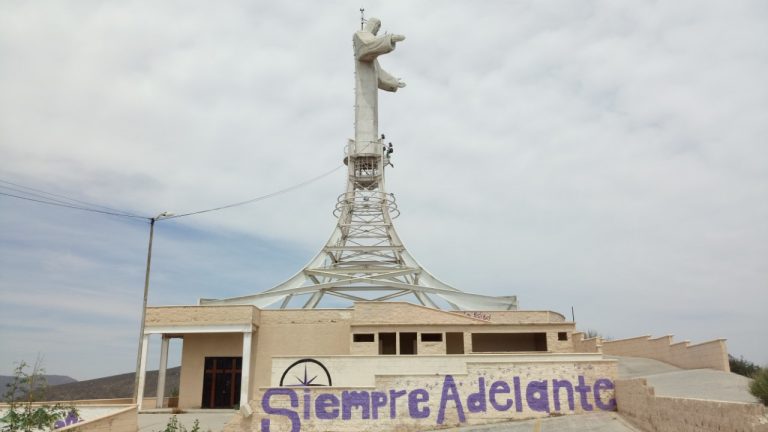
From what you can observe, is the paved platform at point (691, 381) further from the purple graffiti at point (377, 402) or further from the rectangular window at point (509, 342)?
the purple graffiti at point (377, 402)

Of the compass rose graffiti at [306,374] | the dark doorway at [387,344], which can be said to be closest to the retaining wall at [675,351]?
the dark doorway at [387,344]

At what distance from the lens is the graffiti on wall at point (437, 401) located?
19484 millimetres

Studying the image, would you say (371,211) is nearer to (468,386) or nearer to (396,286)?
(396,286)

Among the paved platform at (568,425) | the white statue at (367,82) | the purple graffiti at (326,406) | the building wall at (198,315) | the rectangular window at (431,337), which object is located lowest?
the paved platform at (568,425)

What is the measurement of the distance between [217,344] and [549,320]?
1516cm

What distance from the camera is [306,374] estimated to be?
73.8 ft

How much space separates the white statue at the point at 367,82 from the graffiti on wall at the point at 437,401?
80.0ft

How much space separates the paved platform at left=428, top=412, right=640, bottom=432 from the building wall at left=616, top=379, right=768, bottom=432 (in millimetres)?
421

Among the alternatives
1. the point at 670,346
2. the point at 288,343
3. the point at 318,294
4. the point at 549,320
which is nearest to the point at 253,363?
the point at 288,343

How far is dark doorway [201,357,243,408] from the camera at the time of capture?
27.9 metres

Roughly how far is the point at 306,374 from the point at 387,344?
6.33 meters

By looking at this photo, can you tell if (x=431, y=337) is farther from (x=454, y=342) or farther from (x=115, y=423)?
(x=115, y=423)

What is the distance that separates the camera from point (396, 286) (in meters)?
34.2

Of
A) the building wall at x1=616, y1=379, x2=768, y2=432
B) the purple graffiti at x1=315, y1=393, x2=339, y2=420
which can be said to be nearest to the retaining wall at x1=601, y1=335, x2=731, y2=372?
the building wall at x1=616, y1=379, x2=768, y2=432
